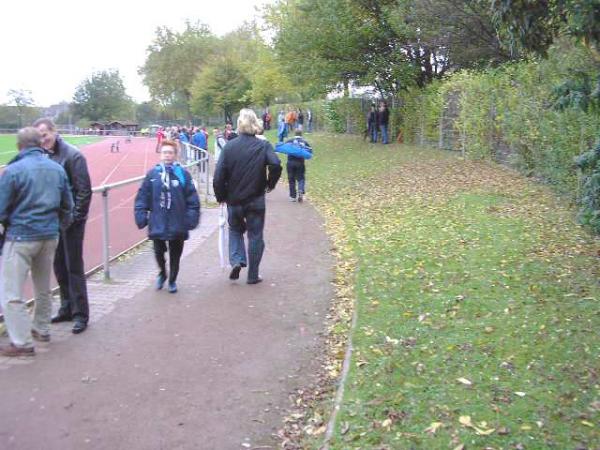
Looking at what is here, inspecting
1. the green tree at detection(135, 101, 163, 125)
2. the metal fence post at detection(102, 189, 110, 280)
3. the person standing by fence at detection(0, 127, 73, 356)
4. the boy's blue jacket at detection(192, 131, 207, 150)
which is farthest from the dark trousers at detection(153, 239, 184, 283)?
the green tree at detection(135, 101, 163, 125)

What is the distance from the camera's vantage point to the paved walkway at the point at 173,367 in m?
4.26

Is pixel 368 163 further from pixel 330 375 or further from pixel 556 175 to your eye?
pixel 330 375

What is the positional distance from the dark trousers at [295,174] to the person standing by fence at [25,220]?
30.6 ft

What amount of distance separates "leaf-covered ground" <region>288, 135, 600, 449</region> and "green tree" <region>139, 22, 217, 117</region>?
276 feet

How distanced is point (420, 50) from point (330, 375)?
22.8 meters

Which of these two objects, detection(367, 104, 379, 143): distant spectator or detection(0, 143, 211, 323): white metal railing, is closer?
detection(0, 143, 211, 323): white metal railing

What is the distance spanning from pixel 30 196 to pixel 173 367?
5.69 ft

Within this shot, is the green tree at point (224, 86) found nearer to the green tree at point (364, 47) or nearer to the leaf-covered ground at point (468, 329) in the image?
the green tree at point (364, 47)

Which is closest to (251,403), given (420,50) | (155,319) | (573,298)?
(155,319)

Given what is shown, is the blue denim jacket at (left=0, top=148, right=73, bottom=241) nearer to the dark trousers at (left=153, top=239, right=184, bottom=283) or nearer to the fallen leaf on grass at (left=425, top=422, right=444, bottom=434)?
the dark trousers at (left=153, top=239, right=184, bottom=283)

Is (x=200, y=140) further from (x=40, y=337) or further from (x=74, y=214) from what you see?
(x=40, y=337)

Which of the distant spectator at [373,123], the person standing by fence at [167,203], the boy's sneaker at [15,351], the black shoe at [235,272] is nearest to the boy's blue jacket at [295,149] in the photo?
the black shoe at [235,272]

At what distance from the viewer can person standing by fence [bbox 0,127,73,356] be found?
519 centimetres

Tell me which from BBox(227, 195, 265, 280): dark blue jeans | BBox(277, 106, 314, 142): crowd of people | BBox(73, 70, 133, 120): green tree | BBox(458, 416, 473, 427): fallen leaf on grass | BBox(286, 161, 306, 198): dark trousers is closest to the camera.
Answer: BBox(458, 416, 473, 427): fallen leaf on grass
